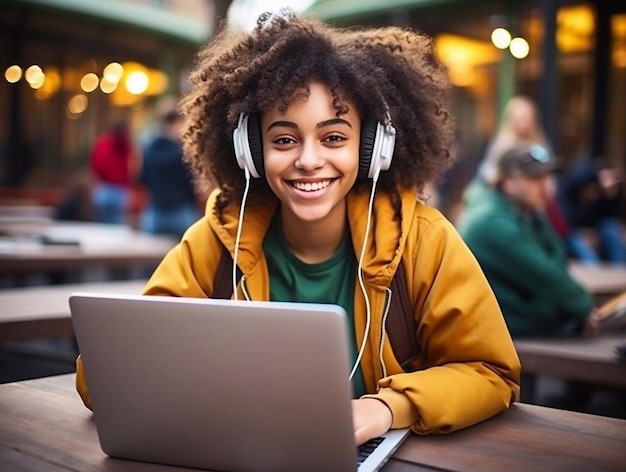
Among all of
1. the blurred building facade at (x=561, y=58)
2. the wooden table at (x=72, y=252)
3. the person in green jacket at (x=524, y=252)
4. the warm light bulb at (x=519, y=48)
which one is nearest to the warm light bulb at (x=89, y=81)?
the blurred building facade at (x=561, y=58)

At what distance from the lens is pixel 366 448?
47.2 inches

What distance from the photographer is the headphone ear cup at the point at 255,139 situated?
1589 millimetres

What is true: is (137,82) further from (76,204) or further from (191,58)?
(191,58)

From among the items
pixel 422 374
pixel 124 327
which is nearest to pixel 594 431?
pixel 422 374

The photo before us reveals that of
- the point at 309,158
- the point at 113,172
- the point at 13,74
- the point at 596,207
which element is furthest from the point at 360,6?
the point at 309,158

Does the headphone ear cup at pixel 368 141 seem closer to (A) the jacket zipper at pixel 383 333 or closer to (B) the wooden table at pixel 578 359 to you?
(A) the jacket zipper at pixel 383 333

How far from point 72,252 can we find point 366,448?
3031 millimetres

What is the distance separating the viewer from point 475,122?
30.8ft

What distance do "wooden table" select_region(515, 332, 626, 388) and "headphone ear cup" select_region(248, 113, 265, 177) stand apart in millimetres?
1339

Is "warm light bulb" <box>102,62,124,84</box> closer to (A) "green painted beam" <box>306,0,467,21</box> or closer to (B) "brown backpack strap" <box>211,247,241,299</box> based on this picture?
(A) "green painted beam" <box>306,0,467,21</box>

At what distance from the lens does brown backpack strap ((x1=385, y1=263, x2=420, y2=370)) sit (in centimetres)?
151

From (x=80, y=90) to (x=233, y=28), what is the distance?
11981 millimetres

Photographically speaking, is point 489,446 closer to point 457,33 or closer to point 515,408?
point 515,408

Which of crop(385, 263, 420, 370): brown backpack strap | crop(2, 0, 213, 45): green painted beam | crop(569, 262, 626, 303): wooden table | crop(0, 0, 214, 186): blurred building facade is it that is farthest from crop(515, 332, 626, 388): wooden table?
crop(0, 0, 214, 186): blurred building facade
